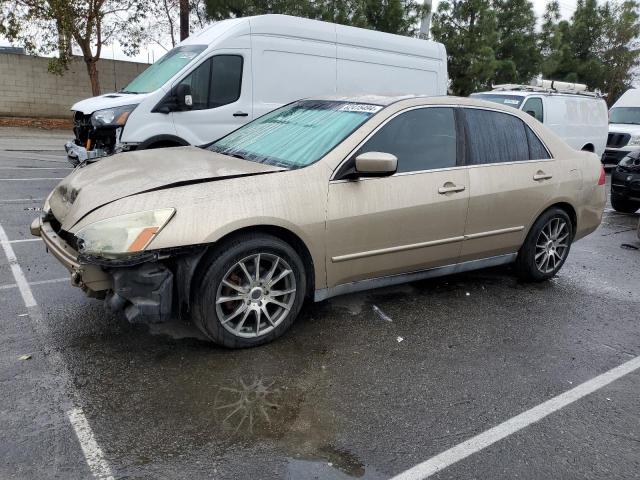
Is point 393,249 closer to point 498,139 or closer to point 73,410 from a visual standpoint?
point 498,139

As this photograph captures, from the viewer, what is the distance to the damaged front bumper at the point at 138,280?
3297 mm

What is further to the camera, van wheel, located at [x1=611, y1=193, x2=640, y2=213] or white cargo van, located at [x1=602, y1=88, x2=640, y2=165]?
white cargo van, located at [x1=602, y1=88, x2=640, y2=165]

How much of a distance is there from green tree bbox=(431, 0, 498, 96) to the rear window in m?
13.8

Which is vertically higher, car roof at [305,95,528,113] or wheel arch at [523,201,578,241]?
car roof at [305,95,528,113]

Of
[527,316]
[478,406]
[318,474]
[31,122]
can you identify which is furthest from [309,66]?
[31,122]

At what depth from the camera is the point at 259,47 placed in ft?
27.1

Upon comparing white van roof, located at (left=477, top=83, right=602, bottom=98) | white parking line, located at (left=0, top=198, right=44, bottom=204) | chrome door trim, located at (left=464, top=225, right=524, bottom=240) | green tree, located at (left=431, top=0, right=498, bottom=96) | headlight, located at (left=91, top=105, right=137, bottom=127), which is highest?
green tree, located at (left=431, top=0, right=498, bottom=96)

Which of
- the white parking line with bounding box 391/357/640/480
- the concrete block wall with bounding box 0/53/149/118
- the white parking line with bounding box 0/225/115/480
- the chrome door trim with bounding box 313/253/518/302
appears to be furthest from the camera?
the concrete block wall with bounding box 0/53/149/118

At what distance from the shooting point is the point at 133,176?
387 cm

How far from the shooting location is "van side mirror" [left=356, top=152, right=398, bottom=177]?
3834mm

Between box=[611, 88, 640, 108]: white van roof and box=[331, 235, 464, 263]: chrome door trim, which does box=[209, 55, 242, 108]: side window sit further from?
box=[611, 88, 640, 108]: white van roof

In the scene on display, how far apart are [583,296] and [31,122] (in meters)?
19.6

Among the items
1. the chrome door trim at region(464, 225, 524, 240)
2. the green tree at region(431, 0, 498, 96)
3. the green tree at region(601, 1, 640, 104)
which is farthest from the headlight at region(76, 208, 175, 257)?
the green tree at region(601, 1, 640, 104)

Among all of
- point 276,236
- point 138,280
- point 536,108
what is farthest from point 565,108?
point 138,280
